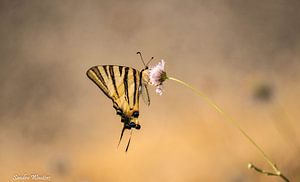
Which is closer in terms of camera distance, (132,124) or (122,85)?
(132,124)

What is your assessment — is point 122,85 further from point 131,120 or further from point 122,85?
point 131,120

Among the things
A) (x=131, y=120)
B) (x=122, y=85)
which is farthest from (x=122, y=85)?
(x=131, y=120)

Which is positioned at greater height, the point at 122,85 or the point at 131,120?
the point at 122,85

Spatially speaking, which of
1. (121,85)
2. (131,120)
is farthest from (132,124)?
(121,85)

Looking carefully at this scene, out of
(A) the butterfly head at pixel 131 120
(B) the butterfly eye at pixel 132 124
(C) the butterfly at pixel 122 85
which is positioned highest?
(C) the butterfly at pixel 122 85

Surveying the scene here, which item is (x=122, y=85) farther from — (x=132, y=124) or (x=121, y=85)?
(x=132, y=124)

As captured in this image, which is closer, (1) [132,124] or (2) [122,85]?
(1) [132,124]

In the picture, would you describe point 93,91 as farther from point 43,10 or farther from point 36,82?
point 43,10

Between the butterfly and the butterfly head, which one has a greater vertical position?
the butterfly
